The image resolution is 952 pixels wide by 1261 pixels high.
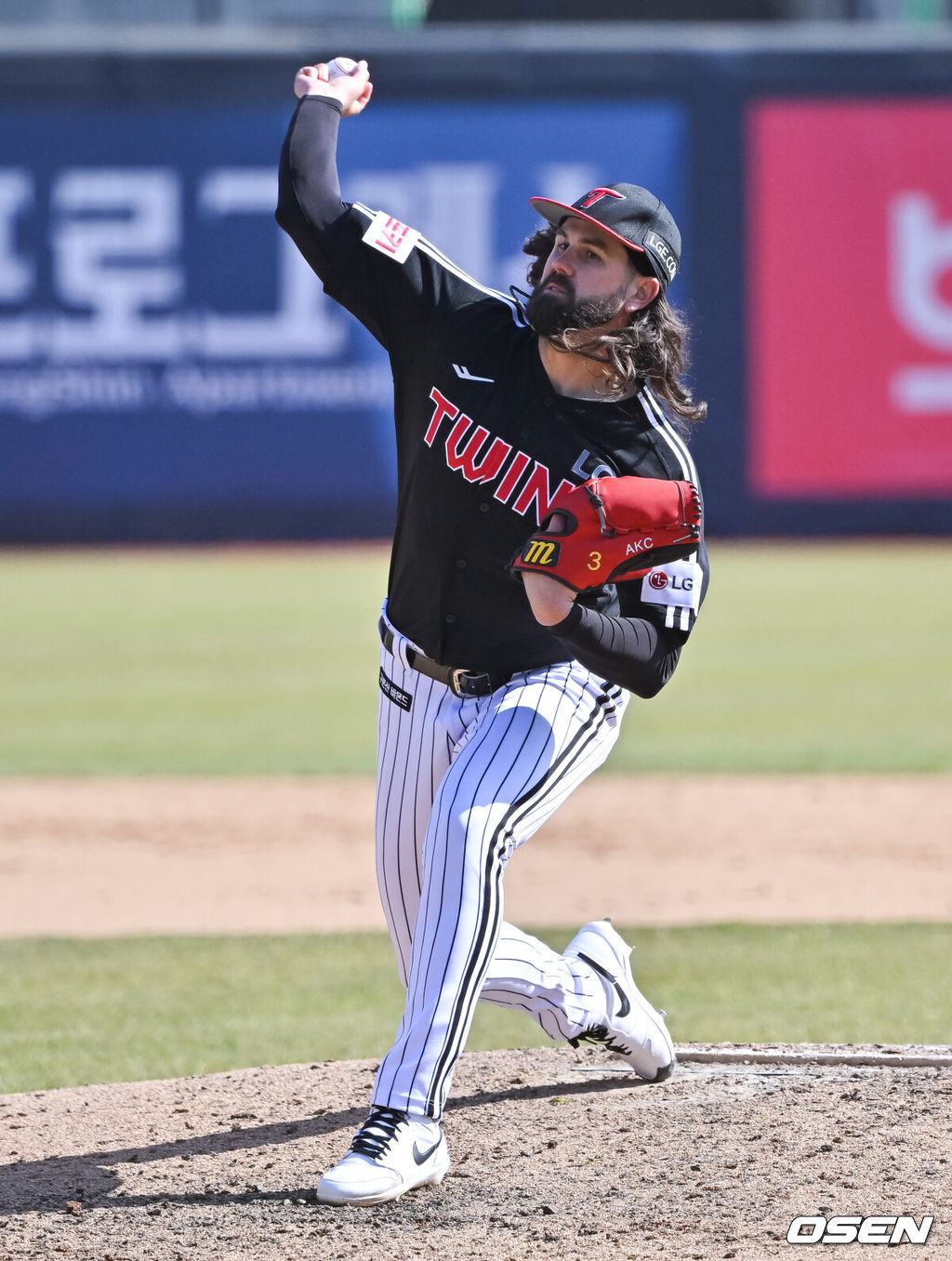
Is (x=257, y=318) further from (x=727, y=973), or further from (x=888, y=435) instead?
(x=727, y=973)

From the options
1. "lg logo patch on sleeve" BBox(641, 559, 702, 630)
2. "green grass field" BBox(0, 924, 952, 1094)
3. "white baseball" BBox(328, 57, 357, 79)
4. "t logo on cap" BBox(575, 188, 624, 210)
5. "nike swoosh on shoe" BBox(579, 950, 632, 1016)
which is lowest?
"green grass field" BBox(0, 924, 952, 1094)

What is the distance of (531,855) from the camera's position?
7.07m

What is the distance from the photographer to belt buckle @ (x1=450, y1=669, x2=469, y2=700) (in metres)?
3.23

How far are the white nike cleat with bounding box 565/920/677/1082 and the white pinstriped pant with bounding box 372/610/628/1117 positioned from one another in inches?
1.9

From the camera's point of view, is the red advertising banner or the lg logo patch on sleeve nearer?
the lg logo patch on sleeve

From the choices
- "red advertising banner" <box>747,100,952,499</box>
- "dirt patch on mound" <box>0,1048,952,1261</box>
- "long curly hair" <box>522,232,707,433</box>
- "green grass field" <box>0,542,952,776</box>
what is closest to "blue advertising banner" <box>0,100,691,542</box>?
"green grass field" <box>0,542,952,776</box>

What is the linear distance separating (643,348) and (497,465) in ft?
1.12

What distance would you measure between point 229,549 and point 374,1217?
48.0 feet

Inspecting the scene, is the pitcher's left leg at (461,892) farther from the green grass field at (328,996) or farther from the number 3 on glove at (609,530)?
the green grass field at (328,996)

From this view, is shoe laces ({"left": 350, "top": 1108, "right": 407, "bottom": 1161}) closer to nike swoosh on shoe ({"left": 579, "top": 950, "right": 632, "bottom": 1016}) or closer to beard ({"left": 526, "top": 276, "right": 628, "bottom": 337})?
nike swoosh on shoe ({"left": 579, "top": 950, "right": 632, "bottom": 1016})

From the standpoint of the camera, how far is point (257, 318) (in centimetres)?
1691

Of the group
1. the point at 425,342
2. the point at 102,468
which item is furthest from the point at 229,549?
the point at 425,342

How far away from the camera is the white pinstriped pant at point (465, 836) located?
9.79ft

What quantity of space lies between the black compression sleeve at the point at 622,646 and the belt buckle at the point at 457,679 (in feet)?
1.02
